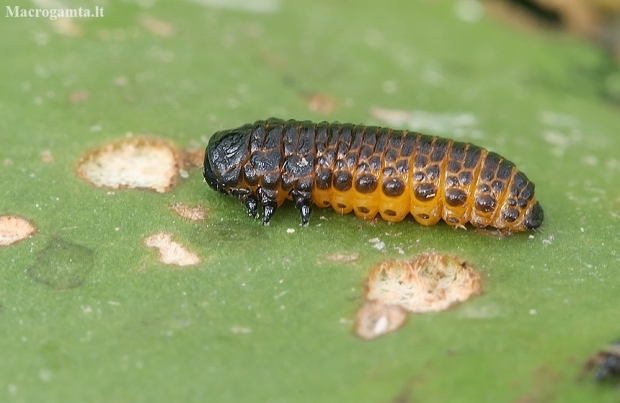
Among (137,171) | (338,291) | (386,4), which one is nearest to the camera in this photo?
(338,291)

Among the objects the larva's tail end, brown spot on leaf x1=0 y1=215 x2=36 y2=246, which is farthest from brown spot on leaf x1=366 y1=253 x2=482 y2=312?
brown spot on leaf x1=0 y1=215 x2=36 y2=246

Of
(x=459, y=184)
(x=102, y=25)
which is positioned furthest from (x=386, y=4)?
(x=459, y=184)

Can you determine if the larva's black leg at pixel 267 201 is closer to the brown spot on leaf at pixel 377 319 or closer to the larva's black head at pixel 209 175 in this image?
the larva's black head at pixel 209 175

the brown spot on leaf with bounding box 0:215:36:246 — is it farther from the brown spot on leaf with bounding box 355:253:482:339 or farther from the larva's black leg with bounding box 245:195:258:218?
the brown spot on leaf with bounding box 355:253:482:339

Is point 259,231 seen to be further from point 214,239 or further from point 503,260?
point 503,260
